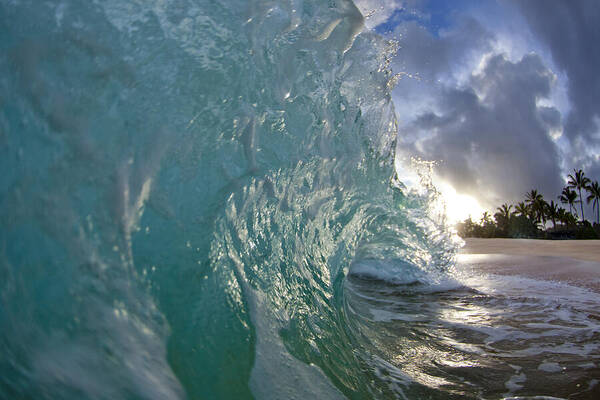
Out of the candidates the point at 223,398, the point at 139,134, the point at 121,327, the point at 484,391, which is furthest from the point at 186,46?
the point at 484,391

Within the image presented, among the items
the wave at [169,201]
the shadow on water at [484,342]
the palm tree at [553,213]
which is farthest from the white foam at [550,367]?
the palm tree at [553,213]

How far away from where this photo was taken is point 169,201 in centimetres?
149

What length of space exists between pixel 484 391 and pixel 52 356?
1838 mm

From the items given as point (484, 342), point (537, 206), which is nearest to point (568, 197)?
point (537, 206)

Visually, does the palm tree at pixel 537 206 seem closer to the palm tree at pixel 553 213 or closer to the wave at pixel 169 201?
the palm tree at pixel 553 213

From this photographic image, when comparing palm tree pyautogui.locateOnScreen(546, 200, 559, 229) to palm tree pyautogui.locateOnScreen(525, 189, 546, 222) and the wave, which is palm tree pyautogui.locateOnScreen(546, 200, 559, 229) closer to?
palm tree pyautogui.locateOnScreen(525, 189, 546, 222)

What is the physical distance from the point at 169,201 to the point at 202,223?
20 cm

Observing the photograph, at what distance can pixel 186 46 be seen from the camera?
1614mm

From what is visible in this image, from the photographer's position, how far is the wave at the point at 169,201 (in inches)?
38.5

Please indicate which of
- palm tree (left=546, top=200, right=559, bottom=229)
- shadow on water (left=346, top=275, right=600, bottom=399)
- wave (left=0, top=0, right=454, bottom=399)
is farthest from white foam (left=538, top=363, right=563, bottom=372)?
palm tree (left=546, top=200, right=559, bottom=229)

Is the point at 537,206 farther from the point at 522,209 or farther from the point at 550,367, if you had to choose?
the point at 550,367

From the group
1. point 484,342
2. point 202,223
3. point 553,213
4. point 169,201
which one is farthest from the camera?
point 553,213

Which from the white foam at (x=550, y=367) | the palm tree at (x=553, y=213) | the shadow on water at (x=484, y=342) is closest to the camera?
the shadow on water at (x=484, y=342)

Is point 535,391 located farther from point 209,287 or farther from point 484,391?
point 209,287
